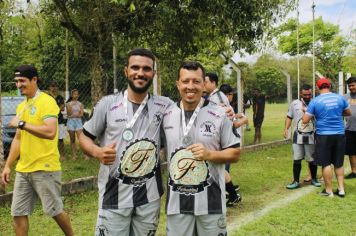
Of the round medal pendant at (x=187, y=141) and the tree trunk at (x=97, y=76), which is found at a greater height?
the tree trunk at (x=97, y=76)

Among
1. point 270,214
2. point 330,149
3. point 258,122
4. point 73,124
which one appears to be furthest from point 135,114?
point 258,122

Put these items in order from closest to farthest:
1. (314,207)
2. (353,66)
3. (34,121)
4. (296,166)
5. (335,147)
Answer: (34,121) → (314,207) → (335,147) → (296,166) → (353,66)

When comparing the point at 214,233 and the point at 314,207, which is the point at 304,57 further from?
the point at 214,233

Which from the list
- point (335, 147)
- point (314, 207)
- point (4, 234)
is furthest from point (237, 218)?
point (4, 234)

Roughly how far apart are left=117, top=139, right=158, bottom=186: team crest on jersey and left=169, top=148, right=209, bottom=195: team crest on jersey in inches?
8.2

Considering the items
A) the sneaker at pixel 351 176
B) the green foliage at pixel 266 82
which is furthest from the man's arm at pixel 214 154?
the green foliage at pixel 266 82

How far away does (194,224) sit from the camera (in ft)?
11.1

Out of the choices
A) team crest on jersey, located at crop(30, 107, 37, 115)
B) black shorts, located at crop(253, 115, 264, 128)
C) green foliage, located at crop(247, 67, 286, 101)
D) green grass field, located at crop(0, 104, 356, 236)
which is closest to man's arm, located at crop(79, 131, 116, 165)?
team crest on jersey, located at crop(30, 107, 37, 115)

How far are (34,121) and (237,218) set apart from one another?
10.2ft

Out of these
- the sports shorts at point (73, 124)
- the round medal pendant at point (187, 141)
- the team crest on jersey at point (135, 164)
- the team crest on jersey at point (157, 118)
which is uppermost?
the team crest on jersey at point (157, 118)

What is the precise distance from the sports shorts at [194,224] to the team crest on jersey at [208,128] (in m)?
0.60

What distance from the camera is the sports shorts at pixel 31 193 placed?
4777 mm

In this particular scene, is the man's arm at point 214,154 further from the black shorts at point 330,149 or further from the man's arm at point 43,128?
the black shorts at point 330,149

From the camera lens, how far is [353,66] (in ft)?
99.0
